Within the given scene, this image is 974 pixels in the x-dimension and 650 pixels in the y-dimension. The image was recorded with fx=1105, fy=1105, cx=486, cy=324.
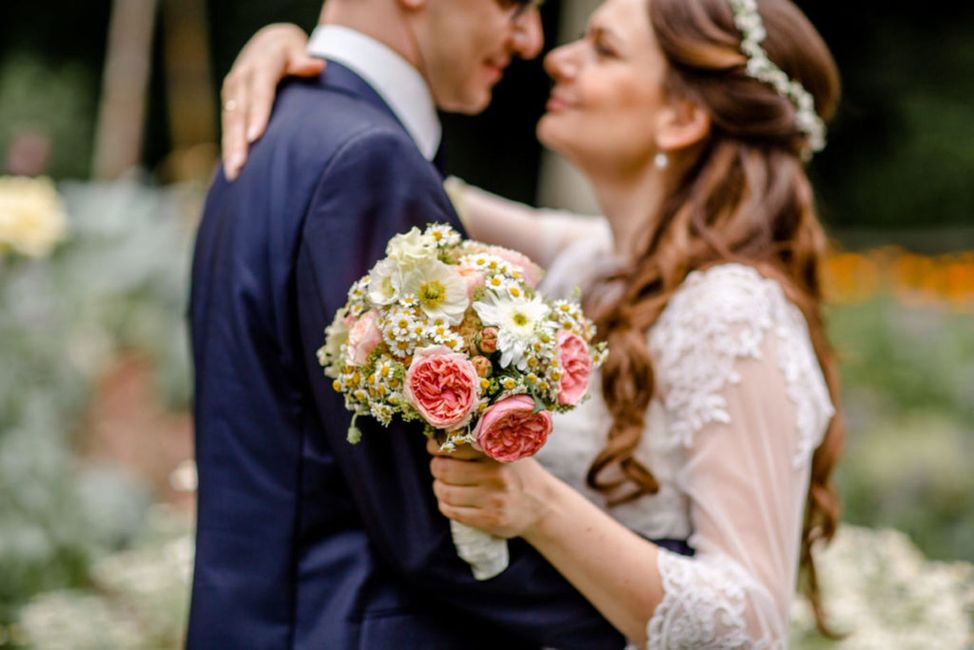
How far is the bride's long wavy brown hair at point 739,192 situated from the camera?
270cm

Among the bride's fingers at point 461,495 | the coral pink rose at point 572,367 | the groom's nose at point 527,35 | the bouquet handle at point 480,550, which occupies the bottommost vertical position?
the bouquet handle at point 480,550

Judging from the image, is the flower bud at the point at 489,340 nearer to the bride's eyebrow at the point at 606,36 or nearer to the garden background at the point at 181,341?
the bride's eyebrow at the point at 606,36

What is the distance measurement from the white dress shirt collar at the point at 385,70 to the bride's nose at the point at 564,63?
68 cm

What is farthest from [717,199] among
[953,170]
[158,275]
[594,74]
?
[953,170]

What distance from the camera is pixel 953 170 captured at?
12.5 m

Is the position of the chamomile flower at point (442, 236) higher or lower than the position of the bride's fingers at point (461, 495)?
higher

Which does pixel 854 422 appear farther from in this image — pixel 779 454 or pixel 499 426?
pixel 499 426

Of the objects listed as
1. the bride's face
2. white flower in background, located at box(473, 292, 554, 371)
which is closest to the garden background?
the bride's face

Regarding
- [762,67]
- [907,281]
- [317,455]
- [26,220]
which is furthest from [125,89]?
[317,455]

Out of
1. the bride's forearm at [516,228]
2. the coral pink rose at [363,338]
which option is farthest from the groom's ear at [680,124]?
the coral pink rose at [363,338]

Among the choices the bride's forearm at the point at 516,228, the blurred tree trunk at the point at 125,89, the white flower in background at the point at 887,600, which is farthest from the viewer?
the blurred tree trunk at the point at 125,89

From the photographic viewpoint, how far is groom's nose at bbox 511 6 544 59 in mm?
2555

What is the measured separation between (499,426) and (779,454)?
2.98 ft

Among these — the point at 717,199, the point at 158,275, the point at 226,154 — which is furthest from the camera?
the point at 158,275
